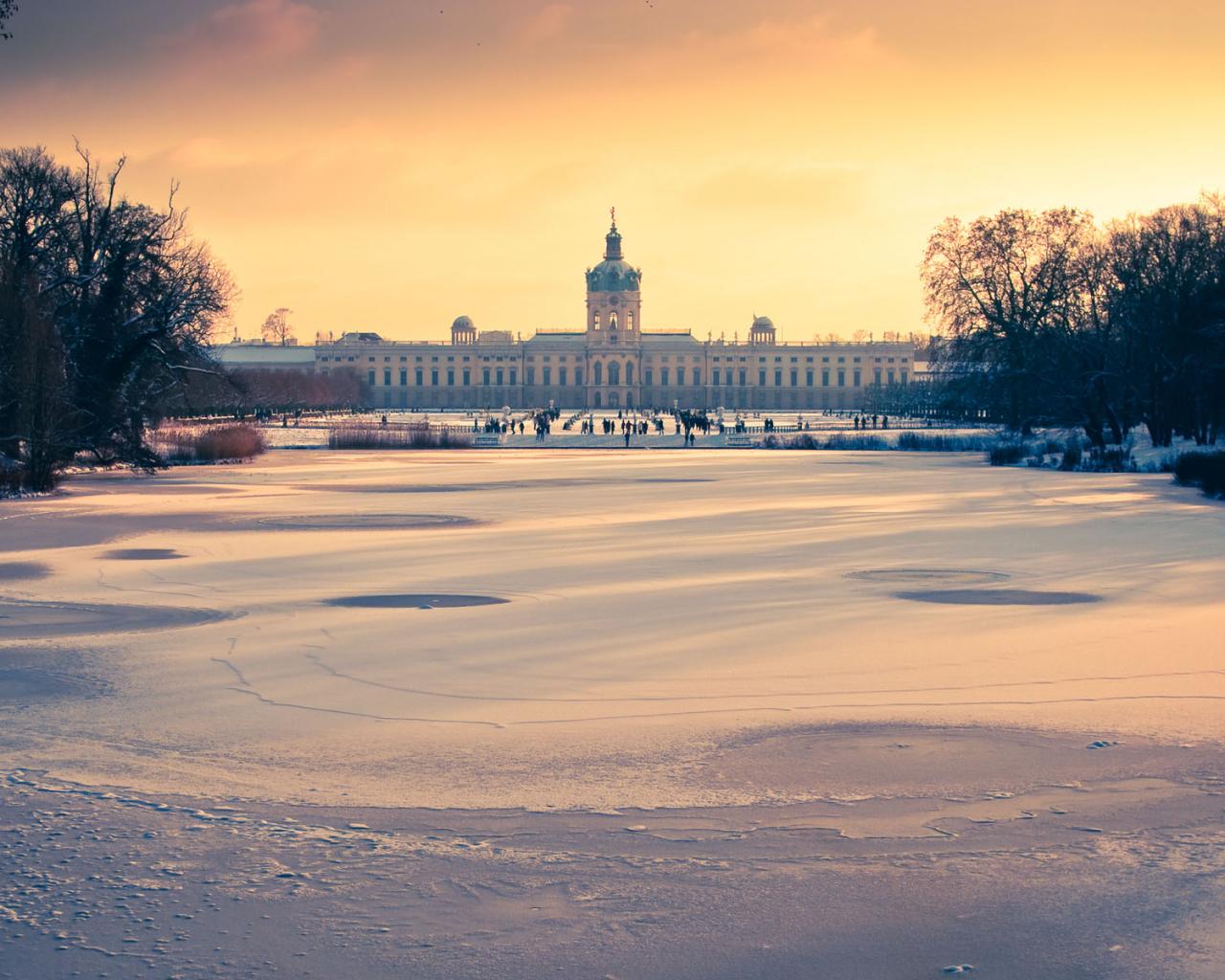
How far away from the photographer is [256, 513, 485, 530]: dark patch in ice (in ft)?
69.7

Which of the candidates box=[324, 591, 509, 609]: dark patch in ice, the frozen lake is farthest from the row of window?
box=[324, 591, 509, 609]: dark patch in ice

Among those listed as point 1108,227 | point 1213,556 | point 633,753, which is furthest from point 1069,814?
point 1108,227

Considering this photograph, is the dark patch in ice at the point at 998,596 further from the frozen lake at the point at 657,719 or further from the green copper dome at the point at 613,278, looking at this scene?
the green copper dome at the point at 613,278

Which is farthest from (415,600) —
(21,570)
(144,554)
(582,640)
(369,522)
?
(369,522)

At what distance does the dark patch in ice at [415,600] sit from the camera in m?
13.1

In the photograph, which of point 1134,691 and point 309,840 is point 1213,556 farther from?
point 309,840

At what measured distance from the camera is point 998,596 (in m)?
13.8

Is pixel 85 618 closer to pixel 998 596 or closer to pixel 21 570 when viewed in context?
pixel 21 570

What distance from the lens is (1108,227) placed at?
63.1 meters

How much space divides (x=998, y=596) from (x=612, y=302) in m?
175

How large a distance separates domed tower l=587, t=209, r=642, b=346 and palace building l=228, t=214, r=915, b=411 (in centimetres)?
12

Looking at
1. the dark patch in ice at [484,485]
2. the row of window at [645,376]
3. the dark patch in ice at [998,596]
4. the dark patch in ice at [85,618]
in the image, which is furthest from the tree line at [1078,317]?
the row of window at [645,376]

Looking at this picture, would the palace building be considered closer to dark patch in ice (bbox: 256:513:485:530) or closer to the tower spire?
the tower spire

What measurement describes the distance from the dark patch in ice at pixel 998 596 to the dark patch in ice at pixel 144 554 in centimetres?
866
